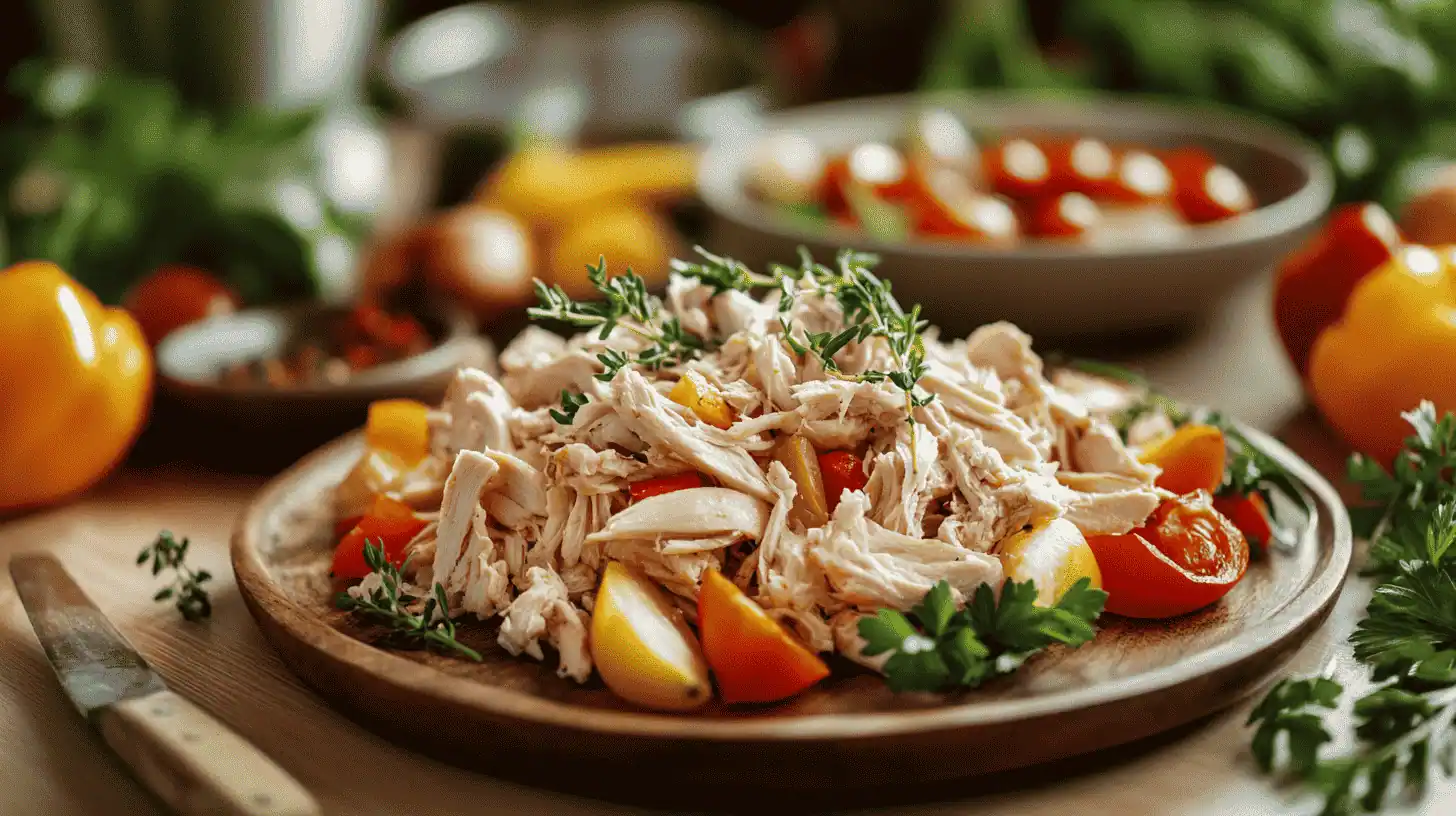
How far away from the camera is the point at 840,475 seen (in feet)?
6.83

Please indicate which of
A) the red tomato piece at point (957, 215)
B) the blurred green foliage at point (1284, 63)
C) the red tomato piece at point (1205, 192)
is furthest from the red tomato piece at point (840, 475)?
the blurred green foliage at point (1284, 63)

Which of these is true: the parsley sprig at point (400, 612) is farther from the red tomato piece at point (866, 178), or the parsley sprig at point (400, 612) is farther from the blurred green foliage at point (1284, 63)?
the blurred green foliage at point (1284, 63)

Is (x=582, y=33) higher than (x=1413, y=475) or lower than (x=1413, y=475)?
higher

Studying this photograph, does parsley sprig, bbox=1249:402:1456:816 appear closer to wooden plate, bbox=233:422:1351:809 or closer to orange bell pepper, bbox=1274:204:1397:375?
wooden plate, bbox=233:422:1351:809

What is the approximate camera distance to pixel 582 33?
6.09 meters

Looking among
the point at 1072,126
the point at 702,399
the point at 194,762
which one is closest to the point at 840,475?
the point at 702,399

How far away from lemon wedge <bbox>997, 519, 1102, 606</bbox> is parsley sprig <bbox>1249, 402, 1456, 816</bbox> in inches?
12.3

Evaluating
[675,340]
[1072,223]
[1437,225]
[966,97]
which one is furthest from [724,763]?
[966,97]

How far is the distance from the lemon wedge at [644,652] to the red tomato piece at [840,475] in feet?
1.05

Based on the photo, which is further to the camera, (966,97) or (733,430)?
(966,97)

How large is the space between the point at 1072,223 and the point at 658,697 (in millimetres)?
2295

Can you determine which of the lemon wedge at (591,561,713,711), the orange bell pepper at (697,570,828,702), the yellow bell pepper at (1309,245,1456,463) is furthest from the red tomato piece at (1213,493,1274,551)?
the lemon wedge at (591,561,713,711)

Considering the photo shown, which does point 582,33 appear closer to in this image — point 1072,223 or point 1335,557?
point 1072,223

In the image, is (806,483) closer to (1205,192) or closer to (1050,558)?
(1050,558)
